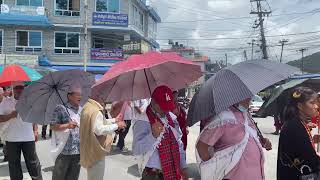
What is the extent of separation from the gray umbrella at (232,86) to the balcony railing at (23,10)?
1424 inches

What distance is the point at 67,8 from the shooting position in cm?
4016

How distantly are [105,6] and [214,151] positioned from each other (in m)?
37.5

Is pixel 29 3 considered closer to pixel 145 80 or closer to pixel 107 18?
pixel 107 18

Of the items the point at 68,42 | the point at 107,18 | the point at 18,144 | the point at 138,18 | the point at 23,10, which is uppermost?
the point at 138,18

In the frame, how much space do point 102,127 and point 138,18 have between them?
41144mm

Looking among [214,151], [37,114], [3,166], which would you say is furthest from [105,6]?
[214,151]

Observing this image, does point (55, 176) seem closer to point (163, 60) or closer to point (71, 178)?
point (71, 178)

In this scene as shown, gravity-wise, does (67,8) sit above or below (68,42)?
above

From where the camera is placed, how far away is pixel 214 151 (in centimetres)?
427

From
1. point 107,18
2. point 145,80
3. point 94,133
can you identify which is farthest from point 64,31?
point 145,80

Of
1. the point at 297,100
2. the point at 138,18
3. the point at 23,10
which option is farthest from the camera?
the point at 138,18

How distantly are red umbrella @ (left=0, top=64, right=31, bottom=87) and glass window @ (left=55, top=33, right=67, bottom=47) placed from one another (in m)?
32.7

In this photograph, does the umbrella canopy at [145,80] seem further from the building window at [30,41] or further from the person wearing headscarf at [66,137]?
the building window at [30,41]

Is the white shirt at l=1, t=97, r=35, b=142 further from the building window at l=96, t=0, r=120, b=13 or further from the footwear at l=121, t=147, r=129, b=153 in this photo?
the building window at l=96, t=0, r=120, b=13
